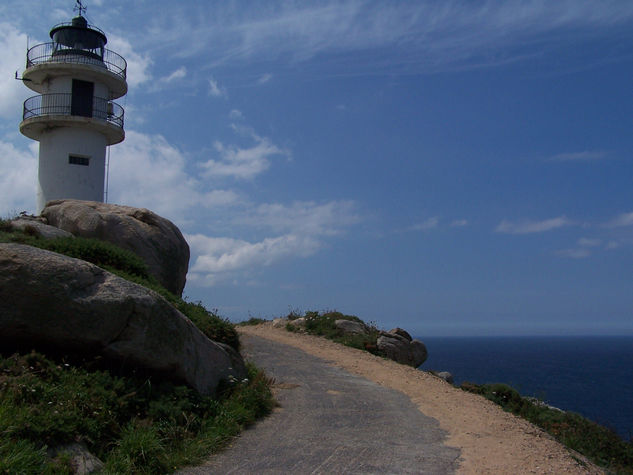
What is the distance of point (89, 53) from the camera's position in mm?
24172

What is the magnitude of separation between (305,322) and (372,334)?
3.30 meters

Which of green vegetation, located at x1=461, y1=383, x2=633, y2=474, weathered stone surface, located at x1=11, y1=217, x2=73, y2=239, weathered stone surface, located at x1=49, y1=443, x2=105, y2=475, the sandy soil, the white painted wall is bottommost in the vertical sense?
green vegetation, located at x1=461, y1=383, x2=633, y2=474

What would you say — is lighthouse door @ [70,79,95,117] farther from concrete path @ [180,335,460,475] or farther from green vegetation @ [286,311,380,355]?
concrete path @ [180,335,460,475]

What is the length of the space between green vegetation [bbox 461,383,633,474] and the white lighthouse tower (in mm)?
17412

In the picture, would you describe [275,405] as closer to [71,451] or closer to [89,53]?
[71,451]

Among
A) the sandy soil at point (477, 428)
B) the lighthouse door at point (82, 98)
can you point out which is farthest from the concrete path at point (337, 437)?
the lighthouse door at point (82, 98)

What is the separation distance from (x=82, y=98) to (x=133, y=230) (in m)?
9.59

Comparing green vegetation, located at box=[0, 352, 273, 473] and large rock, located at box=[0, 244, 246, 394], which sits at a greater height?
large rock, located at box=[0, 244, 246, 394]

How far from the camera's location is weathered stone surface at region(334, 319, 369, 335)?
2195 cm

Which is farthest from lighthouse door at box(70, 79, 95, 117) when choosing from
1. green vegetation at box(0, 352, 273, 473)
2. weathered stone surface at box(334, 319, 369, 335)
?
green vegetation at box(0, 352, 273, 473)

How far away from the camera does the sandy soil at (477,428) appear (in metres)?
7.73

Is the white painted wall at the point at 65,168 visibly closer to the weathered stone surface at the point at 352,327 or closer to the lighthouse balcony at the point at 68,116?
the lighthouse balcony at the point at 68,116

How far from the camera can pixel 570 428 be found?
13.8 meters

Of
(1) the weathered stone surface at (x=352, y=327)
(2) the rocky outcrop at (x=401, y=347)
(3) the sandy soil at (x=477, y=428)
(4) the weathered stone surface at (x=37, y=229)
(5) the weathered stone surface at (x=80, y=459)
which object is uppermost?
(4) the weathered stone surface at (x=37, y=229)
